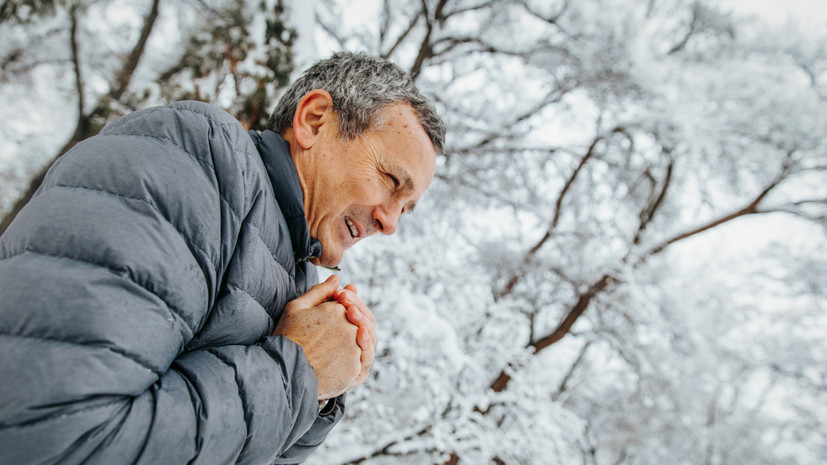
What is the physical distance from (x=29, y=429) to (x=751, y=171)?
685 centimetres

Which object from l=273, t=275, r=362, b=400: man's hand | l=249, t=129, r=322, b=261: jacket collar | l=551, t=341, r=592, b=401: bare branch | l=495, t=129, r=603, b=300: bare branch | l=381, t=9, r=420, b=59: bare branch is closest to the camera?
l=273, t=275, r=362, b=400: man's hand

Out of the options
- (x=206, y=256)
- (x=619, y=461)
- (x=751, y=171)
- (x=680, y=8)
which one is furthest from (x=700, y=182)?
(x=619, y=461)

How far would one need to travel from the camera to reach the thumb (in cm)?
101

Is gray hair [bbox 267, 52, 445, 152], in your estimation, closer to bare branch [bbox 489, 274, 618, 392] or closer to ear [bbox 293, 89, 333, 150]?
ear [bbox 293, 89, 333, 150]

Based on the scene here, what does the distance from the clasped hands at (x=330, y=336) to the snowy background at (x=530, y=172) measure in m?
2.31

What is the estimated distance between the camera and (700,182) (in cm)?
561

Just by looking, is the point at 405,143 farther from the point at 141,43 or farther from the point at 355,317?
the point at 141,43

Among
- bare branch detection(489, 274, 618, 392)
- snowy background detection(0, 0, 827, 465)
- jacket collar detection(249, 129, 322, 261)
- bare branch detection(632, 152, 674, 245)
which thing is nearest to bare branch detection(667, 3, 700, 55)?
snowy background detection(0, 0, 827, 465)

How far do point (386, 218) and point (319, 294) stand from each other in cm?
32

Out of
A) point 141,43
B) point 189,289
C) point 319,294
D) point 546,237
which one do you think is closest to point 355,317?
point 319,294

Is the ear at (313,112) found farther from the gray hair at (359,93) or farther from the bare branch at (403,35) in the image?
the bare branch at (403,35)

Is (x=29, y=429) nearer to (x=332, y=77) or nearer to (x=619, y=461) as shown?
(x=332, y=77)

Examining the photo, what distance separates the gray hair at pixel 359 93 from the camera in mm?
1177

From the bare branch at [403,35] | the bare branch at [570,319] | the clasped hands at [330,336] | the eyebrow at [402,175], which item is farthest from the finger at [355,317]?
the bare branch at [403,35]
